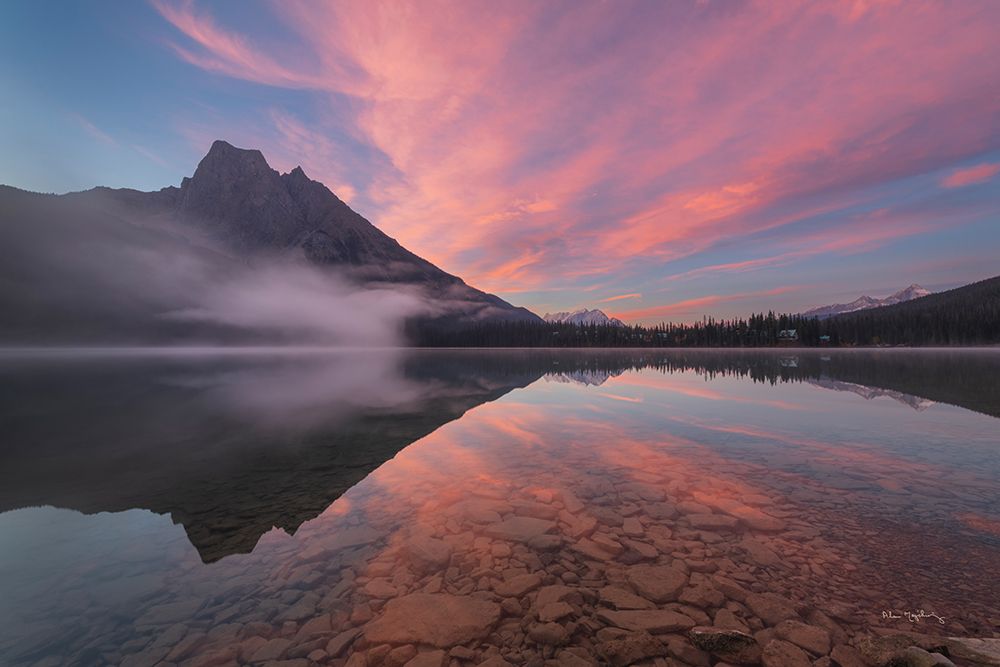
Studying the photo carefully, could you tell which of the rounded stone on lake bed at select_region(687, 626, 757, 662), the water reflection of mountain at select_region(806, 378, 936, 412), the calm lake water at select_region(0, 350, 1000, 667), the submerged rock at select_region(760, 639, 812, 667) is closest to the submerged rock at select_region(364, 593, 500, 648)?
the calm lake water at select_region(0, 350, 1000, 667)

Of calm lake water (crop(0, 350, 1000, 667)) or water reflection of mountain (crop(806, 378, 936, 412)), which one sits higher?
calm lake water (crop(0, 350, 1000, 667))

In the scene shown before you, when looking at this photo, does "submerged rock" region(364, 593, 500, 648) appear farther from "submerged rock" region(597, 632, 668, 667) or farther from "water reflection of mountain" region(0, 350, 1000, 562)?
"water reflection of mountain" region(0, 350, 1000, 562)

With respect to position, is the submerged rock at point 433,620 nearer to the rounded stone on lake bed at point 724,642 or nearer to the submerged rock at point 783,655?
the rounded stone on lake bed at point 724,642

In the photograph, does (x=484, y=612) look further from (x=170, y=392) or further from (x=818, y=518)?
(x=170, y=392)

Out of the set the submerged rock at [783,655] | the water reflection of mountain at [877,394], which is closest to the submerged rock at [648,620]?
the submerged rock at [783,655]

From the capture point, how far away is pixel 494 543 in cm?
1177

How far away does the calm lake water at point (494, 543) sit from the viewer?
801cm

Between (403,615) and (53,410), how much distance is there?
165 feet

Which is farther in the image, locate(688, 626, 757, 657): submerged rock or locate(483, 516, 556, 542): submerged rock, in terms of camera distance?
locate(483, 516, 556, 542): submerged rock

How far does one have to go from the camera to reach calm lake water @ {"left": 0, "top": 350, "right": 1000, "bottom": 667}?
801cm

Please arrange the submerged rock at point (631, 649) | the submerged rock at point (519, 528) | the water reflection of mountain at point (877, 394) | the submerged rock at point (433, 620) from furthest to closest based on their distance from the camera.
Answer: the water reflection of mountain at point (877, 394) < the submerged rock at point (519, 528) < the submerged rock at point (433, 620) < the submerged rock at point (631, 649)

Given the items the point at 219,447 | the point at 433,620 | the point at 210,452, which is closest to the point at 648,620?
the point at 433,620

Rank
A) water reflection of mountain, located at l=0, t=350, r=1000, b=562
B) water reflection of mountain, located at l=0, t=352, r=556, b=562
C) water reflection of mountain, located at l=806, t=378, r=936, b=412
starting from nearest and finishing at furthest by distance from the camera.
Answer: water reflection of mountain, located at l=0, t=352, r=556, b=562 → water reflection of mountain, located at l=0, t=350, r=1000, b=562 → water reflection of mountain, located at l=806, t=378, r=936, b=412

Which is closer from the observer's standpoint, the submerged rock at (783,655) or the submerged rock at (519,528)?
the submerged rock at (783,655)
